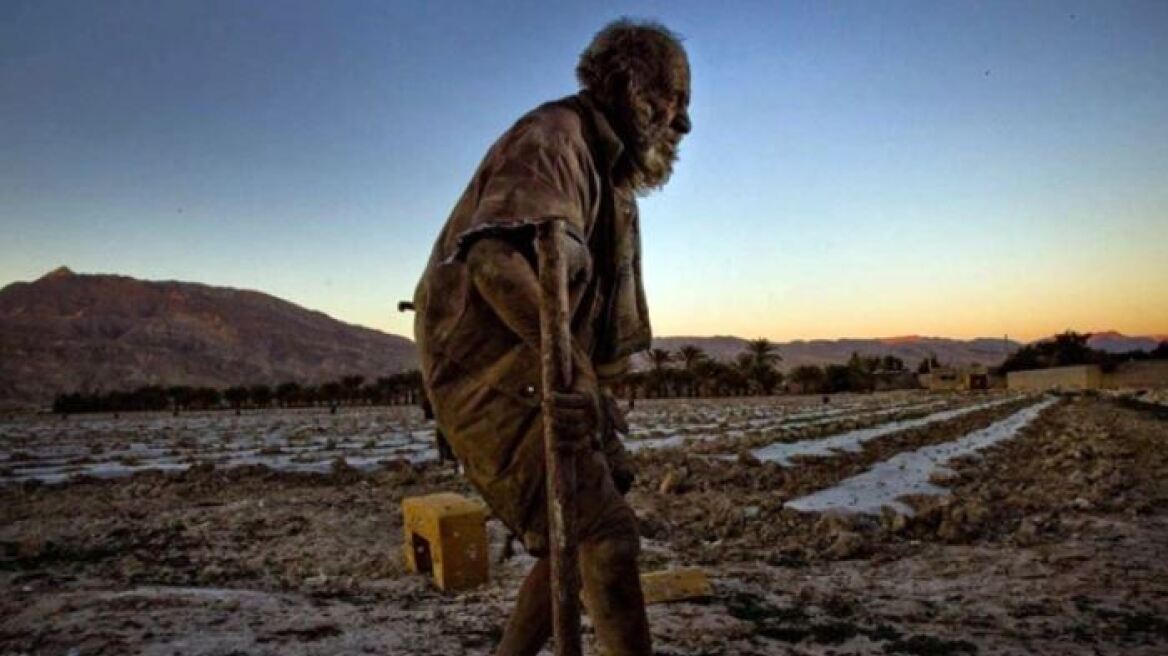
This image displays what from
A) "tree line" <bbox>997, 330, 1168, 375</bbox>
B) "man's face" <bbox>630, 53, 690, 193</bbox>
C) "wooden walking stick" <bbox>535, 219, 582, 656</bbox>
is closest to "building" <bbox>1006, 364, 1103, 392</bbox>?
"tree line" <bbox>997, 330, 1168, 375</bbox>

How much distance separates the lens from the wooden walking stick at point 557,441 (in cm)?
129

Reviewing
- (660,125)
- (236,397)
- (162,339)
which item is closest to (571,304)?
(660,125)

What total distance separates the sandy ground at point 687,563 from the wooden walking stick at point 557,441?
1216 millimetres

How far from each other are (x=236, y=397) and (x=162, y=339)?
80930 mm

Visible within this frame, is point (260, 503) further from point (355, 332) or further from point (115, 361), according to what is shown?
point (355, 332)

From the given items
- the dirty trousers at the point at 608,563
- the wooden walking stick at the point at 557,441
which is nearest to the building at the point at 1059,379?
the dirty trousers at the point at 608,563

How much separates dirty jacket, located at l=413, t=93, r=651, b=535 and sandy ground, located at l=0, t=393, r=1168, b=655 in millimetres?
1263

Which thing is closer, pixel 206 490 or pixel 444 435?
pixel 444 435

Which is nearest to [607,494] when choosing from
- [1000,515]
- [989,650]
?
[989,650]

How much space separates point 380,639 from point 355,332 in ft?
592

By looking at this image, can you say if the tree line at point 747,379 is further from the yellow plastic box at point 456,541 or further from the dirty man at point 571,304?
the dirty man at point 571,304

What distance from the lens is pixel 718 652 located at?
2395 millimetres

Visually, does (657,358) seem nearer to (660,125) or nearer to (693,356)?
(660,125)

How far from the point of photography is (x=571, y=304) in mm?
Answer: 1534
